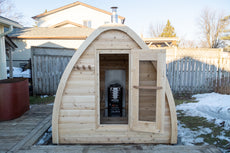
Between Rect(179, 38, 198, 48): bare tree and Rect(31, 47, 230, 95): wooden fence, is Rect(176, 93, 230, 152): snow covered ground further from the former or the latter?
Rect(179, 38, 198, 48): bare tree

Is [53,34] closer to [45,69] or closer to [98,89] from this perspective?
[45,69]

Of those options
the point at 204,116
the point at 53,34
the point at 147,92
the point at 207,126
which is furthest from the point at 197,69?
the point at 53,34

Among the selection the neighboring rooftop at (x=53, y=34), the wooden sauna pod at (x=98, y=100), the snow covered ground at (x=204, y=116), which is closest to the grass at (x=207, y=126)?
the snow covered ground at (x=204, y=116)

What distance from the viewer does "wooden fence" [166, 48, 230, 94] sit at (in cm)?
824

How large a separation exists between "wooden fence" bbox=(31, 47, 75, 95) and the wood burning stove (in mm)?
4863

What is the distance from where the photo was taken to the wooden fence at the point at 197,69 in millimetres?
8242

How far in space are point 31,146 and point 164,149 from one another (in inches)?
114

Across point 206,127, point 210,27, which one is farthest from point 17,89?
point 210,27

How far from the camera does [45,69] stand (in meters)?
8.52

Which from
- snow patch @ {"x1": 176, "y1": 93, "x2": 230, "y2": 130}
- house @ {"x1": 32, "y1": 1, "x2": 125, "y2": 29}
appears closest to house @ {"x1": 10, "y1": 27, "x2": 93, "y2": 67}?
house @ {"x1": 32, "y1": 1, "x2": 125, "y2": 29}

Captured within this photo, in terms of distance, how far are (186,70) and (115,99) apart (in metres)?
5.28

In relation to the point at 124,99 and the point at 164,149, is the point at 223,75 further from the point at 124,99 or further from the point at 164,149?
the point at 164,149

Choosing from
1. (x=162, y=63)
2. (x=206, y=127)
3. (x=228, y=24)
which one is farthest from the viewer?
(x=228, y=24)

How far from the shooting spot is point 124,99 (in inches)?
227
